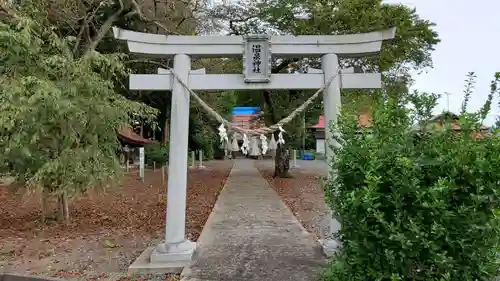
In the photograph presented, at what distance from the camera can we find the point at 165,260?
17.3 feet

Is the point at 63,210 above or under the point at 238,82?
under

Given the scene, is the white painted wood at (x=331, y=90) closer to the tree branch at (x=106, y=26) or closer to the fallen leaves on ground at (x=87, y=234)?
the fallen leaves on ground at (x=87, y=234)

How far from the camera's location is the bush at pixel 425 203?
2570 millimetres

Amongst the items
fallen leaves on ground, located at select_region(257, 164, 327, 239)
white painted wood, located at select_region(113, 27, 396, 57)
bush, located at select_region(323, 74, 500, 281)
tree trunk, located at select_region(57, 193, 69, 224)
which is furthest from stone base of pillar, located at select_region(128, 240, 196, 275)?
tree trunk, located at select_region(57, 193, 69, 224)

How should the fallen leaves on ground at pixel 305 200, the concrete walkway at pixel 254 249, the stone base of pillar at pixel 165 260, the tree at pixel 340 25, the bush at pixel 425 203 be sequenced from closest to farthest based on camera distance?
the bush at pixel 425 203 < the concrete walkway at pixel 254 249 < the stone base of pillar at pixel 165 260 < the fallen leaves on ground at pixel 305 200 < the tree at pixel 340 25

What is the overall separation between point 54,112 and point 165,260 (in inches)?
122

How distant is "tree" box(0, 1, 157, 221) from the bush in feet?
17.1

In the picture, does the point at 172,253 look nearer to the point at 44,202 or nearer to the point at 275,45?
the point at 275,45

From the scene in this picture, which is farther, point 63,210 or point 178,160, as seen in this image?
point 63,210

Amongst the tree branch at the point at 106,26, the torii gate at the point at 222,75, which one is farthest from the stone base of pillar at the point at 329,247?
the tree branch at the point at 106,26

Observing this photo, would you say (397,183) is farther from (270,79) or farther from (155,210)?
(155,210)

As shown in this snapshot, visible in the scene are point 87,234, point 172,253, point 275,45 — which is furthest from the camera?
point 87,234

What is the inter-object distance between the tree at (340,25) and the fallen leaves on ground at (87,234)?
5.34 m

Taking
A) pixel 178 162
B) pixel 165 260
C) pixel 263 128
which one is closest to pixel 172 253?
pixel 165 260
